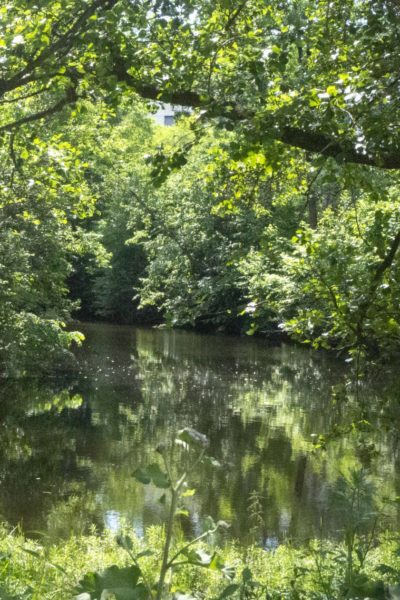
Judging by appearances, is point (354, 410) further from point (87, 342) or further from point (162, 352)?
point (87, 342)

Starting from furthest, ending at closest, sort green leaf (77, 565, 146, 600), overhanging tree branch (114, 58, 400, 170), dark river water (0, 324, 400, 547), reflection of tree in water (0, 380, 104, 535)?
reflection of tree in water (0, 380, 104, 535) < dark river water (0, 324, 400, 547) < overhanging tree branch (114, 58, 400, 170) < green leaf (77, 565, 146, 600)

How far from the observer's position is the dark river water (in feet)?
29.1

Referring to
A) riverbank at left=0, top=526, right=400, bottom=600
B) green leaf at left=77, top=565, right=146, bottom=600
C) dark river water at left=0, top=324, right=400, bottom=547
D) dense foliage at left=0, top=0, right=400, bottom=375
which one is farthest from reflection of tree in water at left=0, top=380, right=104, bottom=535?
green leaf at left=77, top=565, right=146, bottom=600

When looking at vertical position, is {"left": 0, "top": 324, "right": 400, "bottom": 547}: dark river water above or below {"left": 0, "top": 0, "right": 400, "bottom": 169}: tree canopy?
below

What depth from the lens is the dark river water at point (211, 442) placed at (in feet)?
29.1

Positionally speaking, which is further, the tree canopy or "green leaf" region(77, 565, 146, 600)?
the tree canopy

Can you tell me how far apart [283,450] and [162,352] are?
14.9 metres

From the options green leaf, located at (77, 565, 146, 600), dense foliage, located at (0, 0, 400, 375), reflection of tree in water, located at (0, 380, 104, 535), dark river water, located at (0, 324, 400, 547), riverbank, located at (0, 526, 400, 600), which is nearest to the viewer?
green leaf, located at (77, 565, 146, 600)

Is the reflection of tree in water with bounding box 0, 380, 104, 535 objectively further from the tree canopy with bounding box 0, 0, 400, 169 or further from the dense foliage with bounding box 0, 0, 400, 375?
the tree canopy with bounding box 0, 0, 400, 169

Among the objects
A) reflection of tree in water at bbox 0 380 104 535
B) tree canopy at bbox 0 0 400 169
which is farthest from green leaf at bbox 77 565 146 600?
reflection of tree in water at bbox 0 380 104 535

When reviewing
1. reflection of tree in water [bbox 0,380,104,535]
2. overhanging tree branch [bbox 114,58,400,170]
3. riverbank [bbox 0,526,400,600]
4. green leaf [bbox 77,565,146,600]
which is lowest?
reflection of tree in water [bbox 0,380,104,535]

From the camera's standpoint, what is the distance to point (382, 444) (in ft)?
44.3

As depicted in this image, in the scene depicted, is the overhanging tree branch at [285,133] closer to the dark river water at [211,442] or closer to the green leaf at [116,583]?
the dark river water at [211,442]

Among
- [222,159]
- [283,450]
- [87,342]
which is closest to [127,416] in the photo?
[283,450]
